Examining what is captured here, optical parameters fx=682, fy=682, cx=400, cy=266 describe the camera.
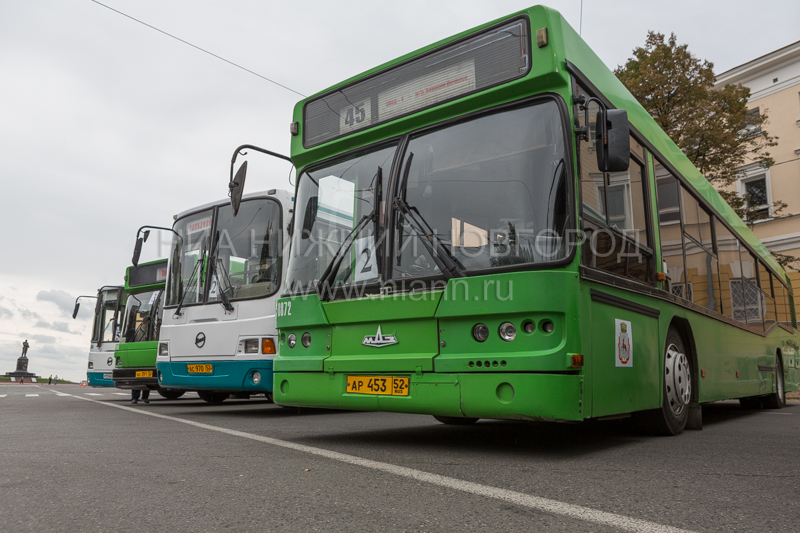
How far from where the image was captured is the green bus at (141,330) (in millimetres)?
12297

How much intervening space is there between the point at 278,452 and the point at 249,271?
4.74 m

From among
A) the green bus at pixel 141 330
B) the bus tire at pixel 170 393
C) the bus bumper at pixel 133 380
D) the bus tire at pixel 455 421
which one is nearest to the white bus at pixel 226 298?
the green bus at pixel 141 330

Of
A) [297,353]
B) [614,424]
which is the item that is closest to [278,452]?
[297,353]

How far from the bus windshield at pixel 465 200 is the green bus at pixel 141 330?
6783 millimetres

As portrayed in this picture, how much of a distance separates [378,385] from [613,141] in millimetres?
2390

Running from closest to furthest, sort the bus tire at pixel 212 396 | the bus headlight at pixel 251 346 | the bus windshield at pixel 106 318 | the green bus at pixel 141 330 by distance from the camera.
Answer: the bus headlight at pixel 251 346, the green bus at pixel 141 330, the bus tire at pixel 212 396, the bus windshield at pixel 106 318

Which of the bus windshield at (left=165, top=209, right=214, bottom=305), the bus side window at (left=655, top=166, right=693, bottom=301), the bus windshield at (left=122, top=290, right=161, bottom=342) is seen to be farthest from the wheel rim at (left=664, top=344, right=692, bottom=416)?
the bus windshield at (left=122, top=290, right=161, bottom=342)

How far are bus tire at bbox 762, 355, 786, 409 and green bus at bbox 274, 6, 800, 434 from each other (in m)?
5.48

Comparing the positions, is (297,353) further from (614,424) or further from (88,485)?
(614,424)

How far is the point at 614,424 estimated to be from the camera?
22.8 feet

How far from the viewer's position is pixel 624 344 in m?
4.97

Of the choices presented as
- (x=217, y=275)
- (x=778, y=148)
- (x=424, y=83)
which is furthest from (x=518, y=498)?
(x=778, y=148)

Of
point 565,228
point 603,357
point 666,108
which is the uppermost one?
point 666,108

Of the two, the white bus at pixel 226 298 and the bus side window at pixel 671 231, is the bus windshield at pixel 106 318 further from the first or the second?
the bus side window at pixel 671 231
